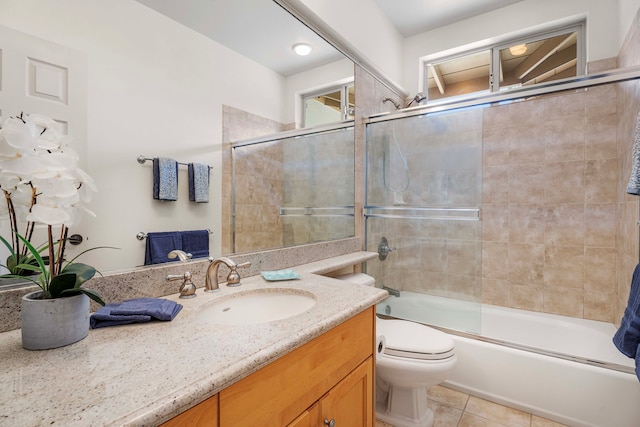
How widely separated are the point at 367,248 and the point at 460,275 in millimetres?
692

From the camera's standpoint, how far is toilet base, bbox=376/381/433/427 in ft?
5.21

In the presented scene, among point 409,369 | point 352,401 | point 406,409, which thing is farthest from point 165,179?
point 406,409

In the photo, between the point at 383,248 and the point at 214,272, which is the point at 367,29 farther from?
the point at 214,272

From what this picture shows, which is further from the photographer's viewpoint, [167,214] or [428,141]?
[428,141]

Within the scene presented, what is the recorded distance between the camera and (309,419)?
30.8 inches

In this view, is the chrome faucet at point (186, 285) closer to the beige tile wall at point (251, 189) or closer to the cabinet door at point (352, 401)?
the beige tile wall at point (251, 189)

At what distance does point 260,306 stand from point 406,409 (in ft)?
3.47

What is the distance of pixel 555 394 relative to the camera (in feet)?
5.28

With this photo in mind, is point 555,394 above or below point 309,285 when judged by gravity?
below

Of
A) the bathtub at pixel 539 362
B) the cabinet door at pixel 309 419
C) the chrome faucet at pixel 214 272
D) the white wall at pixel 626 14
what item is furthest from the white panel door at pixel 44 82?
the white wall at pixel 626 14

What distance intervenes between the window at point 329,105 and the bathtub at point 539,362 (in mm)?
1402

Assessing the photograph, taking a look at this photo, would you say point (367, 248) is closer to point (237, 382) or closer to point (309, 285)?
point (309, 285)

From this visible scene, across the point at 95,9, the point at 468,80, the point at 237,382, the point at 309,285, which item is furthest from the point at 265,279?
the point at 468,80

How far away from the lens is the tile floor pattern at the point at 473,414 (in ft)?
5.31
